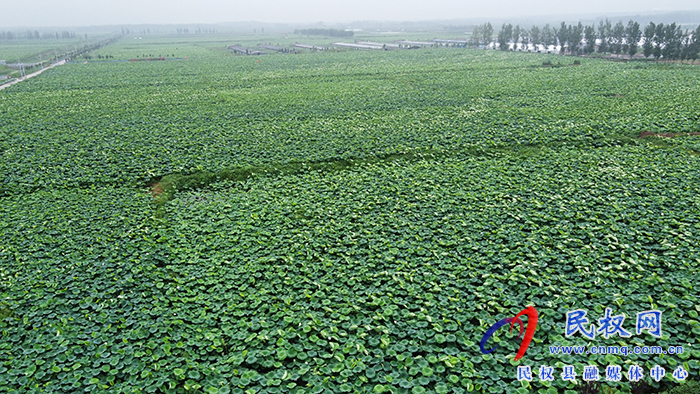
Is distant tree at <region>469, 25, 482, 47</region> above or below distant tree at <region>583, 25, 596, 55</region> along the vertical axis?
above

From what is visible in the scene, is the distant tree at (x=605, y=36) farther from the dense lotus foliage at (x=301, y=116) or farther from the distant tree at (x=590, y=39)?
the dense lotus foliage at (x=301, y=116)

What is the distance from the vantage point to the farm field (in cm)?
552

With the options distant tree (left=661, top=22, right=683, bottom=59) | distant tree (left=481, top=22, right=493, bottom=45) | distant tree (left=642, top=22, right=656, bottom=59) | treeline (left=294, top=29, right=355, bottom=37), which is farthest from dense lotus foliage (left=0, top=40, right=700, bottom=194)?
treeline (left=294, top=29, right=355, bottom=37)

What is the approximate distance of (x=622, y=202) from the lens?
30.6 feet

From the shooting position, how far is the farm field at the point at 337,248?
18.1 feet

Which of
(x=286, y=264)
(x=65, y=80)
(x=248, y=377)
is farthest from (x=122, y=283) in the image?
(x=65, y=80)

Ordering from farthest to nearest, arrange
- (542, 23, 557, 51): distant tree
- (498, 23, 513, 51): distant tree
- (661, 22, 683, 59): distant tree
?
(498, 23, 513, 51): distant tree → (542, 23, 557, 51): distant tree → (661, 22, 683, 59): distant tree

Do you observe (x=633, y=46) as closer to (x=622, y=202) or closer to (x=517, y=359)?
(x=622, y=202)

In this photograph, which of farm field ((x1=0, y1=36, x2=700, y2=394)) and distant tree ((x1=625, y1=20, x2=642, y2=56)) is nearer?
farm field ((x1=0, y1=36, x2=700, y2=394))

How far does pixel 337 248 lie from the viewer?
8.08 metres

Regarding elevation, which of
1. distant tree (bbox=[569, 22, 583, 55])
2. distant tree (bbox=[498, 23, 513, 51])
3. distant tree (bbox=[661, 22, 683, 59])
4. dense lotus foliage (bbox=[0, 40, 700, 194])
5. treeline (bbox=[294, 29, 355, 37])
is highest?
treeline (bbox=[294, 29, 355, 37])

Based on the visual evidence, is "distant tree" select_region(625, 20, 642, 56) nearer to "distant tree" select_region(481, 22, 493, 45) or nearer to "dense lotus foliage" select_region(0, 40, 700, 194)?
"dense lotus foliage" select_region(0, 40, 700, 194)

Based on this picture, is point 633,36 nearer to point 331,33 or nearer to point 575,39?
point 575,39

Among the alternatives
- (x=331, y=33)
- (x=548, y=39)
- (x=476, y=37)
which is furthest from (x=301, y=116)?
(x=331, y=33)
